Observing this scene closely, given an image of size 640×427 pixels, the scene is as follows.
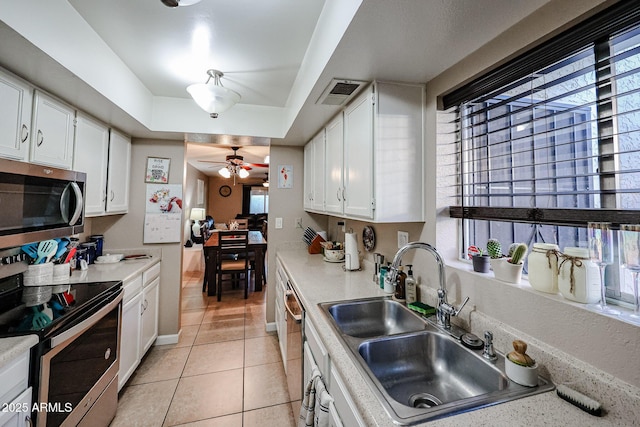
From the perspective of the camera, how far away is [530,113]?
1102mm

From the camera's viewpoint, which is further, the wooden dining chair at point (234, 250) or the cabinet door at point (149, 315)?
the wooden dining chair at point (234, 250)

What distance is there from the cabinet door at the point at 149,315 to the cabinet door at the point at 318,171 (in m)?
1.72

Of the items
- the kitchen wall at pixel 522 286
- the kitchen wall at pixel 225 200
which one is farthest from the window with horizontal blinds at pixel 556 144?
the kitchen wall at pixel 225 200

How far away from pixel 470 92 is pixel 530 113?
0.98 feet

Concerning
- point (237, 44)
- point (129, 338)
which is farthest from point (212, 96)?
point (129, 338)

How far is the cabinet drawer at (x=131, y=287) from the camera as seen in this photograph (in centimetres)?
193

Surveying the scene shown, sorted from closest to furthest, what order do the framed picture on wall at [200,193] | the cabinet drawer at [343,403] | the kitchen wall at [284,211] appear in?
the cabinet drawer at [343,403] < the kitchen wall at [284,211] < the framed picture on wall at [200,193]

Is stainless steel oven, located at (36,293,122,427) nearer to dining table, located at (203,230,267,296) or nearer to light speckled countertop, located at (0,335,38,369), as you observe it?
light speckled countertop, located at (0,335,38,369)

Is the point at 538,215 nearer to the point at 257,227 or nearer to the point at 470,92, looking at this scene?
the point at 470,92

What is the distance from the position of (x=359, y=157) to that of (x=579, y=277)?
1127 mm

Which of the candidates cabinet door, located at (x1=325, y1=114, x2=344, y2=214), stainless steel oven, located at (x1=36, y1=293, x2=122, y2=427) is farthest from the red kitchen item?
cabinet door, located at (x1=325, y1=114, x2=344, y2=214)

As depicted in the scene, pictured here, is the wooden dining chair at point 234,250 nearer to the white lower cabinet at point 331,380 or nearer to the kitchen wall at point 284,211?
the kitchen wall at point 284,211

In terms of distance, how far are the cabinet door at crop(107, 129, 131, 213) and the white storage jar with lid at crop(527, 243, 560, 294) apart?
9.69ft

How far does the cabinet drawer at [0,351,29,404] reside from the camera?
97 centimetres
